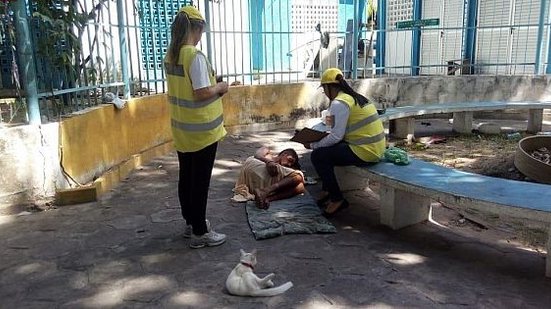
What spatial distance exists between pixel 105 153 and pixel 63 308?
8.83 feet

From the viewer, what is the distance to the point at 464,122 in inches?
372

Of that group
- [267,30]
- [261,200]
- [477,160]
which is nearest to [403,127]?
[477,160]

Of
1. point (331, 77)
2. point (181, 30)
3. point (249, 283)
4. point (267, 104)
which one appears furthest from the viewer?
point (267, 104)

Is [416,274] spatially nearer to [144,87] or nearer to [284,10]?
[144,87]

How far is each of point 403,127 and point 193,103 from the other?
6.32 meters

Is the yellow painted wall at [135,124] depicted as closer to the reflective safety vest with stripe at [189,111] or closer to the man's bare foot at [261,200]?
the man's bare foot at [261,200]

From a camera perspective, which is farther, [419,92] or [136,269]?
[419,92]

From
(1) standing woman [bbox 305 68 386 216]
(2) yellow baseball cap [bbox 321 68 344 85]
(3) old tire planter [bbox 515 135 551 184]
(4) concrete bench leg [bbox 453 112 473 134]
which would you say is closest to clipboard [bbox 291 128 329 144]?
(1) standing woman [bbox 305 68 386 216]

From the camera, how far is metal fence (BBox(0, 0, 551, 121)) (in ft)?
15.2

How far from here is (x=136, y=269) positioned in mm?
3340

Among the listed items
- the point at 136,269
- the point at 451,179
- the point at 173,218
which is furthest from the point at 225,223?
the point at 451,179

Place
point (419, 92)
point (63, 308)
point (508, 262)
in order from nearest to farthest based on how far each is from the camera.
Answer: point (63, 308) → point (508, 262) → point (419, 92)

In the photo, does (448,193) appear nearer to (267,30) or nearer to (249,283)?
(249,283)

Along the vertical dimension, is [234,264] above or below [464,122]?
below
